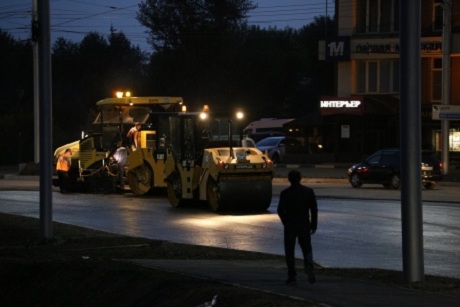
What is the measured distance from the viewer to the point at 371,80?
59625 mm

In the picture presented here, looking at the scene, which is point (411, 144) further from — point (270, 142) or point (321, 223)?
point (270, 142)

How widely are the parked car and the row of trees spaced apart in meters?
9.40

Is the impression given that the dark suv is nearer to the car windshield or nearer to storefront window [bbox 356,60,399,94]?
the car windshield

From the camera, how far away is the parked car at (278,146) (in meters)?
58.0

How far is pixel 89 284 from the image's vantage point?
14.1 metres

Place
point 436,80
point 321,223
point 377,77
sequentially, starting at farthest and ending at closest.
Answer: point 377,77, point 436,80, point 321,223

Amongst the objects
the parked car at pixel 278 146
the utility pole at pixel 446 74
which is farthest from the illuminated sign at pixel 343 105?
the utility pole at pixel 446 74

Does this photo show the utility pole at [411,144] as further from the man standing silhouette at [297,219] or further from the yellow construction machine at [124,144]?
the yellow construction machine at [124,144]

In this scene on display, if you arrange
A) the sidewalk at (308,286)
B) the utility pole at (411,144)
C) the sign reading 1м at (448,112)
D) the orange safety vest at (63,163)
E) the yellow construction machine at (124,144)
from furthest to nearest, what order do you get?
the sign reading 1м at (448,112) < the orange safety vest at (63,163) < the yellow construction machine at (124,144) < the utility pole at (411,144) < the sidewalk at (308,286)

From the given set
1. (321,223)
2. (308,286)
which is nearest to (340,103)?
(321,223)

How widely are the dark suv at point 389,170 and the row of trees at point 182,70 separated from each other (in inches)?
1153

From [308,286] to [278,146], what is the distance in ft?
152

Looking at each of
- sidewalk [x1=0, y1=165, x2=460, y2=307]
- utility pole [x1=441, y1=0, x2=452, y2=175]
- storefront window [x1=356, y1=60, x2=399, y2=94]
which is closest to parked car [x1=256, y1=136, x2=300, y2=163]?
storefront window [x1=356, y1=60, x2=399, y2=94]

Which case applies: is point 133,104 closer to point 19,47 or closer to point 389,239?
point 389,239
